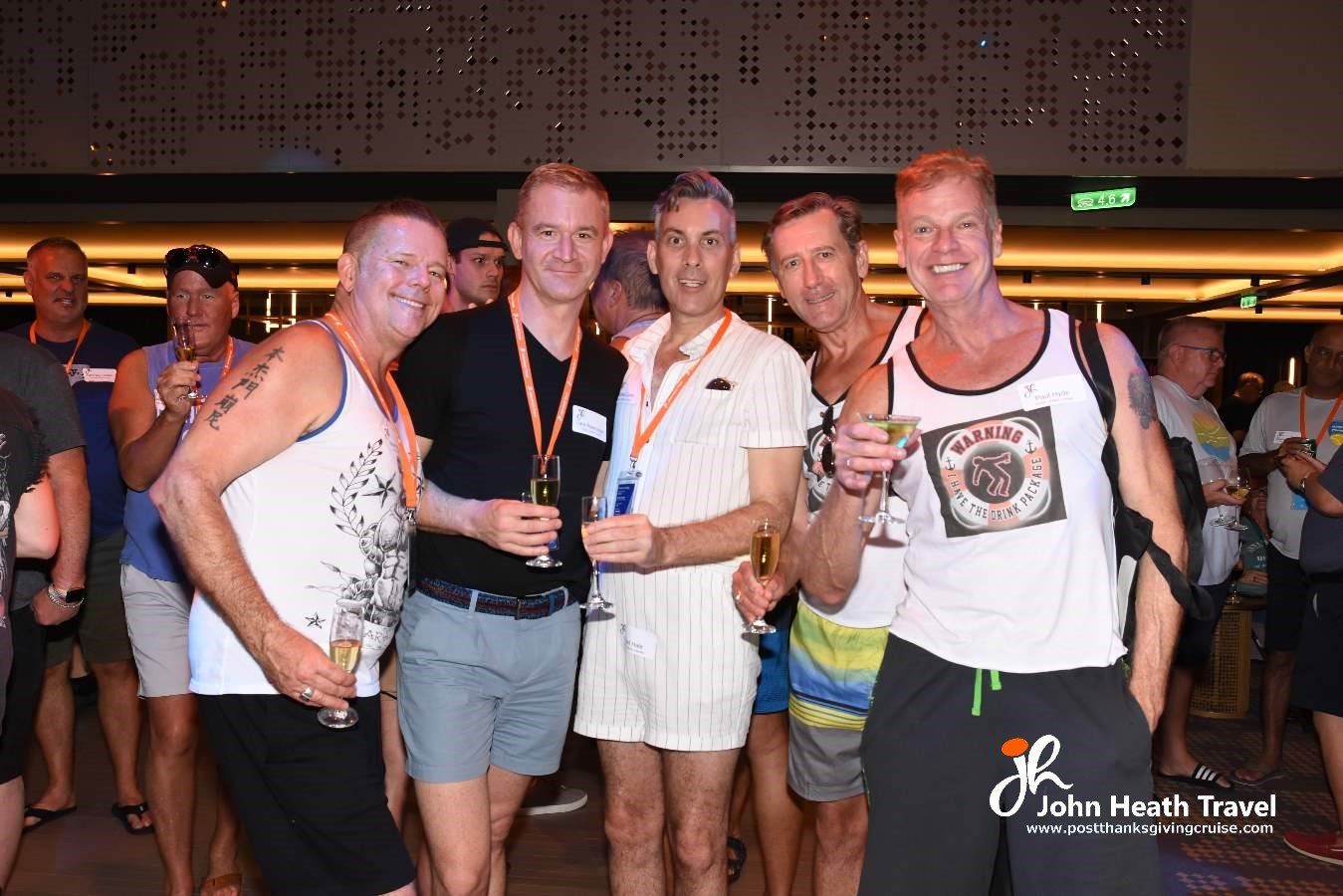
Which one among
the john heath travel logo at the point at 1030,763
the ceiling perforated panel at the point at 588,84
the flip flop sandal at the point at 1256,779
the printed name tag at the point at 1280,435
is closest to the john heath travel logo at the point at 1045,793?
the john heath travel logo at the point at 1030,763

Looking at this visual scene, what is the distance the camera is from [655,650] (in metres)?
2.75

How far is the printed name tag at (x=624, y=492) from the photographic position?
2791 millimetres

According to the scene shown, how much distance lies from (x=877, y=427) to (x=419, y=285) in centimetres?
108

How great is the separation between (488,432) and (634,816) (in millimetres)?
1035

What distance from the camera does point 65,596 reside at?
3350 millimetres

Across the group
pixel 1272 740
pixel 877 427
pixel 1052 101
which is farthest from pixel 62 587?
pixel 1052 101

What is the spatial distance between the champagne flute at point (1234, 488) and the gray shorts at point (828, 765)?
2.90 meters

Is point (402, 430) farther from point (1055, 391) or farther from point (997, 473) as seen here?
point (1055, 391)

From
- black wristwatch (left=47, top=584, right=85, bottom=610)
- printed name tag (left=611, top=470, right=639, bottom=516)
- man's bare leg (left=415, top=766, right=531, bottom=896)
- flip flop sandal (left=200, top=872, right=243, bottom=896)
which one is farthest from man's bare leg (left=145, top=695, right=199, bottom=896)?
printed name tag (left=611, top=470, right=639, bottom=516)

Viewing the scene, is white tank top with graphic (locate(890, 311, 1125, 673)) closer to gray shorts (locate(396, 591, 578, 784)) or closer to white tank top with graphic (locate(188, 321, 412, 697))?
gray shorts (locate(396, 591, 578, 784))

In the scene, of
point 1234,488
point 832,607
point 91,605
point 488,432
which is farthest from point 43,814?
point 1234,488

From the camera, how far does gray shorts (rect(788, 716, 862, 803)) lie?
3098 mm

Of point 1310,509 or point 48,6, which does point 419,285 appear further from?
point 48,6

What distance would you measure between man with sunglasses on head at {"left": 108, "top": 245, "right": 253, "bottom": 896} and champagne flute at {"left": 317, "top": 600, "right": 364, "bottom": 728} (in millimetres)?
A: 1618
